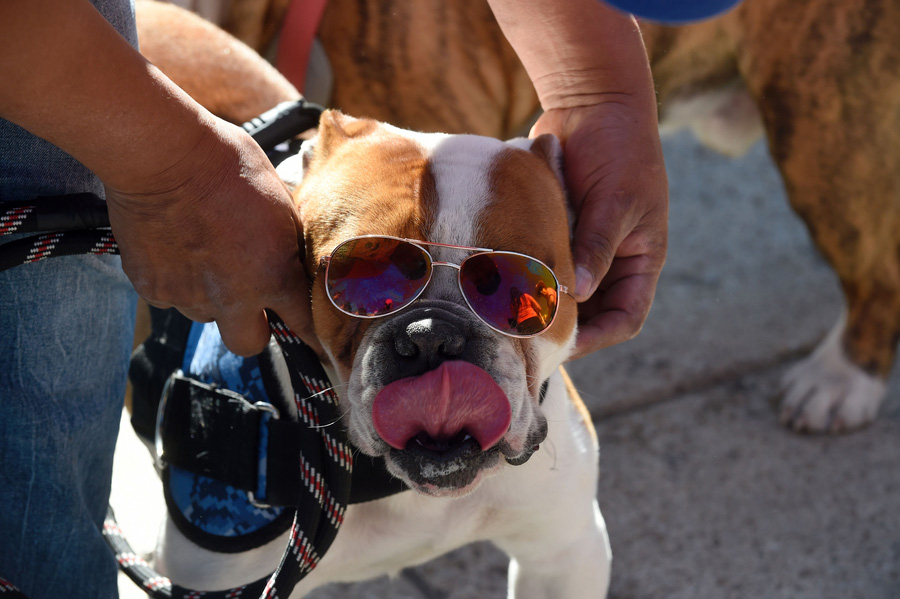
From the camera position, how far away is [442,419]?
1553mm

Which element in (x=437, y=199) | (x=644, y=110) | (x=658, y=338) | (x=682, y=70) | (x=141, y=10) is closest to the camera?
(x=437, y=199)

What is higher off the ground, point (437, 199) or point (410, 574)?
point (437, 199)

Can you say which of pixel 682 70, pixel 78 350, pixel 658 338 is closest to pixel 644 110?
pixel 78 350

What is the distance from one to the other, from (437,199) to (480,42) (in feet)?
6.53

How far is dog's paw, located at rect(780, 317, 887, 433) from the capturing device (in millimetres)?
3643

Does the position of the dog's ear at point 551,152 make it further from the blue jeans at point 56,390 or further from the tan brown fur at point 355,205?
the blue jeans at point 56,390

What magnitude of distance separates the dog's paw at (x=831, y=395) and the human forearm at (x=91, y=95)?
2.91 m

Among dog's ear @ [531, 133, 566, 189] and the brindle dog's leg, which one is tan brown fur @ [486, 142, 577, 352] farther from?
the brindle dog's leg

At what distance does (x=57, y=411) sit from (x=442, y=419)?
827 millimetres

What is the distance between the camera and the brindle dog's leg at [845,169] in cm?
344

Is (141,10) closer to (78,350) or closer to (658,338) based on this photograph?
(78,350)

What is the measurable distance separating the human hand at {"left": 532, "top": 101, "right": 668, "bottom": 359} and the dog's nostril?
44cm

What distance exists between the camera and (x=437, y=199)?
177cm

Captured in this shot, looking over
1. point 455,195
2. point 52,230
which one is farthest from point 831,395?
point 52,230
